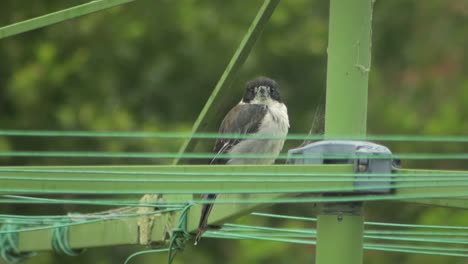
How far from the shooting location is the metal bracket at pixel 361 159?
505 centimetres

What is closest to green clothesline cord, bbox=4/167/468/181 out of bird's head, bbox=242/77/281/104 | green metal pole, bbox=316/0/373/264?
green metal pole, bbox=316/0/373/264

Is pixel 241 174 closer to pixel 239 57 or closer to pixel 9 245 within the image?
pixel 239 57

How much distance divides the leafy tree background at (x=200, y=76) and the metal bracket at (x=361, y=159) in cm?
652

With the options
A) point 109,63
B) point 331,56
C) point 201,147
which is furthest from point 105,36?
point 331,56

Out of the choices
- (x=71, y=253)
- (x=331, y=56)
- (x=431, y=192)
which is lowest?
(x=71, y=253)

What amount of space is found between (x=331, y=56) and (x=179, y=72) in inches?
420

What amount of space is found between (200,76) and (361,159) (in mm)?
11215

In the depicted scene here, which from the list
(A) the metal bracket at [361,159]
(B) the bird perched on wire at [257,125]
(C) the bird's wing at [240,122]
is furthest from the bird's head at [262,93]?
(A) the metal bracket at [361,159]

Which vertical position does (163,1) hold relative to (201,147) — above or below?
above

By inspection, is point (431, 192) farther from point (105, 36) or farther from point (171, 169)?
point (105, 36)

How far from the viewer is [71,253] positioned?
6809 mm

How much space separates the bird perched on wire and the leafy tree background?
3.25 m

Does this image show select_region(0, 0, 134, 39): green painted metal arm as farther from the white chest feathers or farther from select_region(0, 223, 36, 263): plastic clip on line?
the white chest feathers

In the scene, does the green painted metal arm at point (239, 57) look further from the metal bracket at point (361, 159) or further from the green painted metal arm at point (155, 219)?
the metal bracket at point (361, 159)
